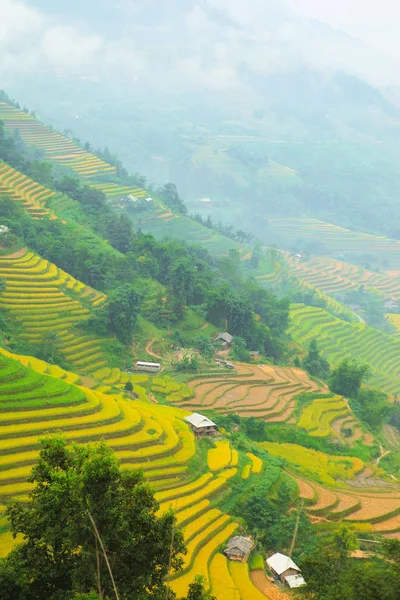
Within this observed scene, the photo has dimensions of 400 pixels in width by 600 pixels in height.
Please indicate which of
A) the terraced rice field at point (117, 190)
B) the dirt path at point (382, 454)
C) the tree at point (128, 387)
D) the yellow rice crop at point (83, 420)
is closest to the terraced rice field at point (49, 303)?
the tree at point (128, 387)

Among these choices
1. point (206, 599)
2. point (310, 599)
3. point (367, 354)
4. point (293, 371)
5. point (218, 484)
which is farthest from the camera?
point (367, 354)

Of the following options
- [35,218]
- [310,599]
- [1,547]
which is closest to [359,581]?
[310,599]

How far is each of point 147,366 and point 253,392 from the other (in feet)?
20.4

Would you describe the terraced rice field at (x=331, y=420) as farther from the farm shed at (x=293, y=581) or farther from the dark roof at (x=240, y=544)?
the farm shed at (x=293, y=581)

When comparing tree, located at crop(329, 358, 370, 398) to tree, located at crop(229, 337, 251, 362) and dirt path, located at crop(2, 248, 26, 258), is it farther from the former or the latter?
dirt path, located at crop(2, 248, 26, 258)

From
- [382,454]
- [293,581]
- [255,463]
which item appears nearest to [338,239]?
[382,454]

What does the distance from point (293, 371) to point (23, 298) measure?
59.4 ft

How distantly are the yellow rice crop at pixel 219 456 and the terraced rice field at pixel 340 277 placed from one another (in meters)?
61.9

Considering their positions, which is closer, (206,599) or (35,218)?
(206,599)

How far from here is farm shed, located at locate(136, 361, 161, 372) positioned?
Answer: 32491 millimetres

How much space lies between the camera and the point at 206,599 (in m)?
9.94

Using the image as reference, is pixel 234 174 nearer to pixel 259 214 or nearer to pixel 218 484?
pixel 259 214

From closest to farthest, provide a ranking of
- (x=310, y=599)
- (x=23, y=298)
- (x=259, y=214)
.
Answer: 1. (x=310, y=599)
2. (x=23, y=298)
3. (x=259, y=214)

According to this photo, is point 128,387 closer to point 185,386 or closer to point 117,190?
point 185,386
